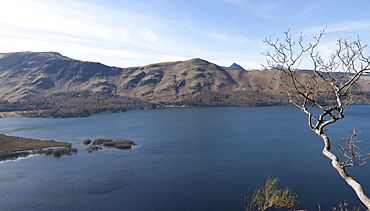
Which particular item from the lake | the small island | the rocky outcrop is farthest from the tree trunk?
the rocky outcrop

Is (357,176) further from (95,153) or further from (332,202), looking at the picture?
(95,153)

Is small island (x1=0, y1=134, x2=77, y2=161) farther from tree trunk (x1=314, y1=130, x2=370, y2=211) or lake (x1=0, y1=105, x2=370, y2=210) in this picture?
tree trunk (x1=314, y1=130, x2=370, y2=211)

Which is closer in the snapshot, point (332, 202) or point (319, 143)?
point (332, 202)

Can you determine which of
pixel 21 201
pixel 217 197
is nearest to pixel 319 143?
pixel 217 197

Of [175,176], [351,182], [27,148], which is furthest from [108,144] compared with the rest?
[351,182]

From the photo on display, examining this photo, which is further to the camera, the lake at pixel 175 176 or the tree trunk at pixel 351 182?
the lake at pixel 175 176

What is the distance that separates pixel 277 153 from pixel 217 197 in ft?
101

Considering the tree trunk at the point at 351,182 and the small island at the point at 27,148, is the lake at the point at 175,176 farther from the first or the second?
the tree trunk at the point at 351,182

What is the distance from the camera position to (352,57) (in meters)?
9.94

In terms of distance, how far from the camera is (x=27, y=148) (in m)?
79.8

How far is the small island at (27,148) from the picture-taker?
239 feet

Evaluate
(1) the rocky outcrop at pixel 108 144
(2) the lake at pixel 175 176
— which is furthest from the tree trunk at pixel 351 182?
(1) the rocky outcrop at pixel 108 144

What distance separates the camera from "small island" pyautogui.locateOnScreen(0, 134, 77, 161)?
2865 inches

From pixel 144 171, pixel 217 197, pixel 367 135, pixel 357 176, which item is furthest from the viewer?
pixel 367 135
